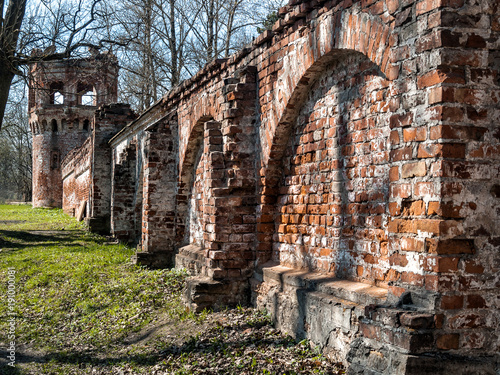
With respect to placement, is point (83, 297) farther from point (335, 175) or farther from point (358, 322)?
point (358, 322)

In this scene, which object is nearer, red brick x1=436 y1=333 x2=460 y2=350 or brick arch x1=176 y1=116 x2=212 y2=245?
red brick x1=436 y1=333 x2=460 y2=350

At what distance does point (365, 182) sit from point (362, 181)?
4 centimetres

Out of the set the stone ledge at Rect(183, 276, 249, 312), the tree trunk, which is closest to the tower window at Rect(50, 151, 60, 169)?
the tree trunk

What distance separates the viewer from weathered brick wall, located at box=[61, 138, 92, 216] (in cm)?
1914

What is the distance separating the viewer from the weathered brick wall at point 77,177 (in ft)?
62.8

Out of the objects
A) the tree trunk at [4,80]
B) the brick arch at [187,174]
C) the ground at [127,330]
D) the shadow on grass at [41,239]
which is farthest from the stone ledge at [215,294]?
the tree trunk at [4,80]

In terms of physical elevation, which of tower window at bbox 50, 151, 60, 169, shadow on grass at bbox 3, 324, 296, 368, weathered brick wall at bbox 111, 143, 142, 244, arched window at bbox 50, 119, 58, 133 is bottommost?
shadow on grass at bbox 3, 324, 296, 368

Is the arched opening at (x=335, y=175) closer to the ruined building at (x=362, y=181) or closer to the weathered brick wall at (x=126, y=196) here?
the ruined building at (x=362, y=181)

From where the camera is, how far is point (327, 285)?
165 inches

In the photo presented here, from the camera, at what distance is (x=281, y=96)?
523 cm

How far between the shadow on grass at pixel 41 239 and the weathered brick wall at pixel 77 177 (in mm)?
3442

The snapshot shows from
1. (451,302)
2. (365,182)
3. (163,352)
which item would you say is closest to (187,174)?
(163,352)

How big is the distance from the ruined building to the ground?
0.97 feet

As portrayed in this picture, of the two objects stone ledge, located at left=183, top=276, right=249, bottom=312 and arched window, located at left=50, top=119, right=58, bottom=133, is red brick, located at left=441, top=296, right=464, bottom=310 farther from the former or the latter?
arched window, located at left=50, top=119, right=58, bottom=133
